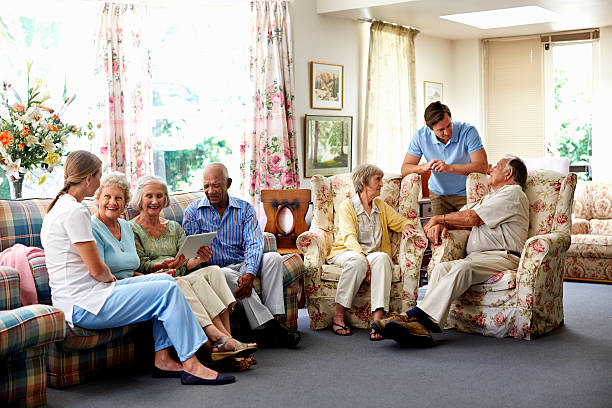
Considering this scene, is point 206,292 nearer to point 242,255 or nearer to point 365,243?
point 242,255

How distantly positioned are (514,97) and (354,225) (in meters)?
4.62

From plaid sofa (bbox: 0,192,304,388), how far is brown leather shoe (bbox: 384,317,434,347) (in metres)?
0.85

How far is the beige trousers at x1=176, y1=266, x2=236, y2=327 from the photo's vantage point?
3.89 metres

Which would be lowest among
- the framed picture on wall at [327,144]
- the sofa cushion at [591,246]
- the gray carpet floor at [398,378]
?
the gray carpet floor at [398,378]

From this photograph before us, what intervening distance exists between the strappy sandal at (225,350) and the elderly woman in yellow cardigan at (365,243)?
3.25 feet

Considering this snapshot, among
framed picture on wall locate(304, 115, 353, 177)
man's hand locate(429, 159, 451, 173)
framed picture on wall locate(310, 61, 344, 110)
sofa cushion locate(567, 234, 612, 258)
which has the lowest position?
sofa cushion locate(567, 234, 612, 258)

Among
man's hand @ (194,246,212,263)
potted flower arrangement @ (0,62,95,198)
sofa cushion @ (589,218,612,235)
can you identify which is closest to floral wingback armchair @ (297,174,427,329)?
man's hand @ (194,246,212,263)

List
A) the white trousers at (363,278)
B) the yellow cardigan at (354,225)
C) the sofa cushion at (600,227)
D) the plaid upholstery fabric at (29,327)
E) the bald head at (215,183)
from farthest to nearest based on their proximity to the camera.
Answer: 1. the sofa cushion at (600,227)
2. the yellow cardigan at (354,225)
3. the white trousers at (363,278)
4. the bald head at (215,183)
5. the plaid upholstery fabric at (29,327)

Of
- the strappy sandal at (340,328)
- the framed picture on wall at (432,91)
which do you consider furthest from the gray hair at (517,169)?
the framed picture on wall at (432,91)

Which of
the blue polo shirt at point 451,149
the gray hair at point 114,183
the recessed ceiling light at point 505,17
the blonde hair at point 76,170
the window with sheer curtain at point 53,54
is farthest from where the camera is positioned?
the recessed ceiling light at point 505,17

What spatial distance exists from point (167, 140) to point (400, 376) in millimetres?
3487

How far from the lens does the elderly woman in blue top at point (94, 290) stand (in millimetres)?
A: 3500

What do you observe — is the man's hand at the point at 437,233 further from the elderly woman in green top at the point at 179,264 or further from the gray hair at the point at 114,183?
the gray hair at the point at 114,183

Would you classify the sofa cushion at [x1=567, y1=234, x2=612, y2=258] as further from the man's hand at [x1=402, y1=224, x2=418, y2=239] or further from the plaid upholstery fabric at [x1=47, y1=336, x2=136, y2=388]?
the plaid upholstery fabric at [x1=47, y1=336, x2=136, y2=388]
